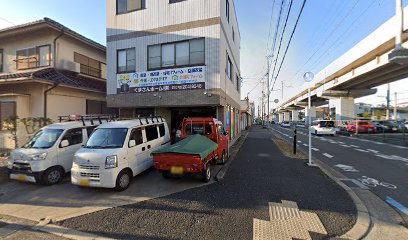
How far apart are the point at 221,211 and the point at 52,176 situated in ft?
17.9

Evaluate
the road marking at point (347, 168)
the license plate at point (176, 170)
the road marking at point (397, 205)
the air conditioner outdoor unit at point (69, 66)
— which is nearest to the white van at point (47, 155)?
the license plate at point (176, 170)

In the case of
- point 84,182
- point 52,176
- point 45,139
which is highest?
point 45,139

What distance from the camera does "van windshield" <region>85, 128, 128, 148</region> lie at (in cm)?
566

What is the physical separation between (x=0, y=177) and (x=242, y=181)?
803 cm

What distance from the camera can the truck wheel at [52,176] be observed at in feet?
19.2

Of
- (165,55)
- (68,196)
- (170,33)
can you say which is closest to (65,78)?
(165,55)

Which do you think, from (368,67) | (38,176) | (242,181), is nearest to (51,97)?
(38,176)

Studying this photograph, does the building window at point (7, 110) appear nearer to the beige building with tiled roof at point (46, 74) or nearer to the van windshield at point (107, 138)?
the beige building with tiled roof at point (46, 74)

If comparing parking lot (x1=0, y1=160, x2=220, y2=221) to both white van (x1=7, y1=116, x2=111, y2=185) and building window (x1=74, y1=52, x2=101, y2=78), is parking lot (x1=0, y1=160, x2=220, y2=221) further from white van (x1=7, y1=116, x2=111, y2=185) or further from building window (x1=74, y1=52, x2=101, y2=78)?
building window (x1=74, y1=52, x2=101, y2=78)

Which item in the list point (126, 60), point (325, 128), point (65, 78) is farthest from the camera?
point (325, 128)

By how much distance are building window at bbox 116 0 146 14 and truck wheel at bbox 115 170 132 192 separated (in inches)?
389

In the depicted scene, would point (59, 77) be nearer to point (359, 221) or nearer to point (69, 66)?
point (69, 66)

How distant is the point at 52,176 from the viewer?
6.05m

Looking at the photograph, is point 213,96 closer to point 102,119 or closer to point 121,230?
point 102,119
